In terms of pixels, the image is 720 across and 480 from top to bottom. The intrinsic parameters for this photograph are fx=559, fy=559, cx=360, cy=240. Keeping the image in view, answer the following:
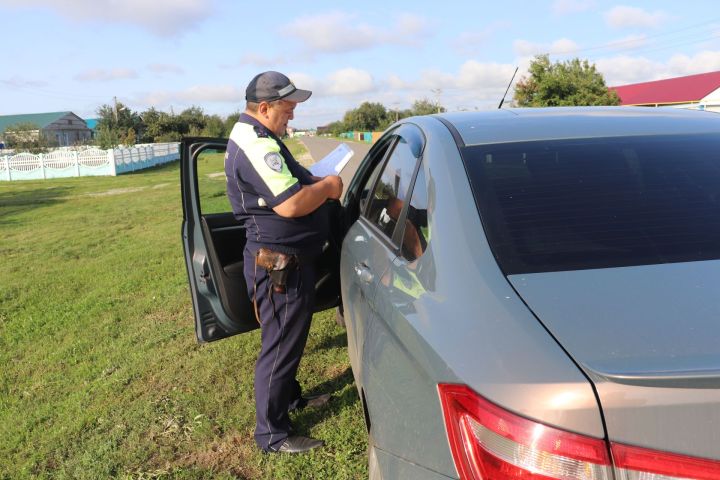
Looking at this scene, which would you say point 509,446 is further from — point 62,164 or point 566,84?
point 566,84

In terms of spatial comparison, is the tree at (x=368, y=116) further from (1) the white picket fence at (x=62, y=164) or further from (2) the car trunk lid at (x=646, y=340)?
(2) the car trunk lid at (x=646, y=340)

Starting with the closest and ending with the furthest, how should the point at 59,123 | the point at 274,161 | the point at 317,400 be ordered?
1. the point at 274,161
2. the point at 317,400
3. the point at 59,123

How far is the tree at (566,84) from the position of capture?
3694 centimetres

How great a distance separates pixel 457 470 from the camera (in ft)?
4.10

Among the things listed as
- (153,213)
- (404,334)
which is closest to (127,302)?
(404,334)

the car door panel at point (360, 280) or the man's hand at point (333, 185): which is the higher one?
the man's hand at point (333, 185)

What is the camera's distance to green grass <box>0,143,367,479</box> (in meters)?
2.86

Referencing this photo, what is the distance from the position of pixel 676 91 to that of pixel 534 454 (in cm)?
5743

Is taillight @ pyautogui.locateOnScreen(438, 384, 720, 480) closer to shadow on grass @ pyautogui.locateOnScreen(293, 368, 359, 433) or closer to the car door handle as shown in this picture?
the car door handle

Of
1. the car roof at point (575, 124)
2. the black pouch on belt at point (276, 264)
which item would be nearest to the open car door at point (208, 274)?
the black pouch on belt at point (276, 264)

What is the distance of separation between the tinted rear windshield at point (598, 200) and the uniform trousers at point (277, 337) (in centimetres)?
114

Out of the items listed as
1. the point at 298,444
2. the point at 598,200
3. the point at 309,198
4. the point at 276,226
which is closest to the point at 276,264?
the point at 276,226

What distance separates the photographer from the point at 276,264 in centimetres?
261

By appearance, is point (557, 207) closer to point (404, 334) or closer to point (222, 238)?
point (404, 334)
